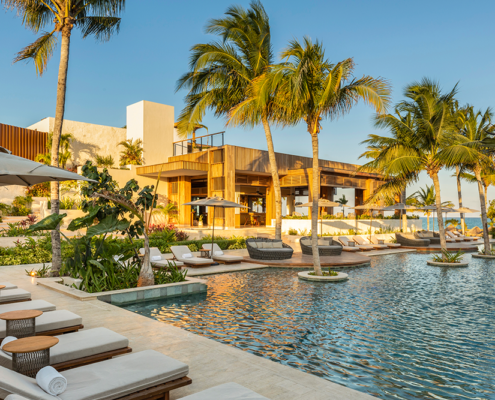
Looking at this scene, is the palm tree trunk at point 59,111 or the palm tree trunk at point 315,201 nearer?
the palm tree trunk at point 59,111

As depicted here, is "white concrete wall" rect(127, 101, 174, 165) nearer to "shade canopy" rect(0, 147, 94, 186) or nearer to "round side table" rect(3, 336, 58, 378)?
"shade canopy" rect(0, 147, 94, 186)

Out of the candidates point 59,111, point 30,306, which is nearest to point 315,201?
point 59,111

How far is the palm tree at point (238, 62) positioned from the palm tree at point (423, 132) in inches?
204

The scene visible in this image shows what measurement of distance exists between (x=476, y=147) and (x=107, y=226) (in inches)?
567

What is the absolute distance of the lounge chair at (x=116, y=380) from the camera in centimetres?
247

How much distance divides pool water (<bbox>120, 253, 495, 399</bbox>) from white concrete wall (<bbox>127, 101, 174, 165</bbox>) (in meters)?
19.8

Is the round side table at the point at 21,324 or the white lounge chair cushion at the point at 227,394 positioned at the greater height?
the round side table at the point at 21,324

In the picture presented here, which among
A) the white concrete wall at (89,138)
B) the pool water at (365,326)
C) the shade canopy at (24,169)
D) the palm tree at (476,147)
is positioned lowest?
the pool water at (365,326)

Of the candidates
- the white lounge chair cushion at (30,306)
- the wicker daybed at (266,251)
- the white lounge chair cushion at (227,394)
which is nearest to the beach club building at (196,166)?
the wicker daybed at (266,251)

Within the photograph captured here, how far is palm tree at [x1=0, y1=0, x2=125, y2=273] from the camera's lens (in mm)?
9195

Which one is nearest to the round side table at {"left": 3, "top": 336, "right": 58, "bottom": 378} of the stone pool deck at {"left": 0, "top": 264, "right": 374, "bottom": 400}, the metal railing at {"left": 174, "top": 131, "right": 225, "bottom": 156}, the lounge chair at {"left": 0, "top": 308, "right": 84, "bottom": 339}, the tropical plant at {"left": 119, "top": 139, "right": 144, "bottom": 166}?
the stone pool deck at {"left": 0, "top": 264, "right": 374, "bottom": 400}

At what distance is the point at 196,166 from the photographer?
22641 mm

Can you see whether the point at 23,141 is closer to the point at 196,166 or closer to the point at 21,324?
the point at 196,166

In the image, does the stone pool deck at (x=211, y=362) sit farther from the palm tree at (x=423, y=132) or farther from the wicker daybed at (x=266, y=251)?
the palm tree at (x=423, y=132)
